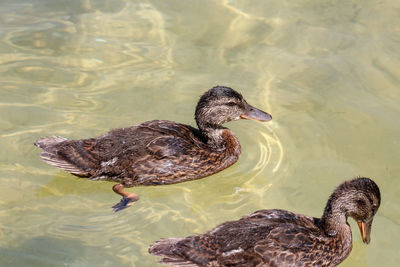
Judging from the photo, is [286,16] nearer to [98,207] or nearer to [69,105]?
[69,105]

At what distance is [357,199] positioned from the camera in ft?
18.8

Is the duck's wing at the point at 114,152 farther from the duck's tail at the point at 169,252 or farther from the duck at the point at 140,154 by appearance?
the duck's tail at the point at 169,252

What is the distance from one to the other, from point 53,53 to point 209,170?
11.1ft

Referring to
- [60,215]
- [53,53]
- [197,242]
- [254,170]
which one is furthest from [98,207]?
[53,53]

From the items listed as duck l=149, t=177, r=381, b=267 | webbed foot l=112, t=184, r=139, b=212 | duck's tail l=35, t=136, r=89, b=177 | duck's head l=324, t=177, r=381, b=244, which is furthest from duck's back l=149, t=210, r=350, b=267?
duck's tail l=35, t=136, r=89, b=177

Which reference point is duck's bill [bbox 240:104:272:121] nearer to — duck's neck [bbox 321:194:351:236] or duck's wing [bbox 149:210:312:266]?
duck's neck [bbox 321:194:351:236]

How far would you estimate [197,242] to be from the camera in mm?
5453

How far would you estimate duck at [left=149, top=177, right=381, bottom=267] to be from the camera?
5320mm

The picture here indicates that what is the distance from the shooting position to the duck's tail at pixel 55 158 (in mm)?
6492

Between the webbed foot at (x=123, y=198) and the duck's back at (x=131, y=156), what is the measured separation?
0.11 metres

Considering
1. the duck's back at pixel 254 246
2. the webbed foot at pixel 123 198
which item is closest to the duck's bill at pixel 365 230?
the duck's back at pixel 254 246

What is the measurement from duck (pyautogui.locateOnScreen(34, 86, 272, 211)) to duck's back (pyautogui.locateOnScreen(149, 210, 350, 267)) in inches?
43.5

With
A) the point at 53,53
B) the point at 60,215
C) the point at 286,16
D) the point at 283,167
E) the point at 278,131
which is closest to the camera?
the point at 60,215

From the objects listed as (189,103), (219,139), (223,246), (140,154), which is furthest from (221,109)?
(223,246)
